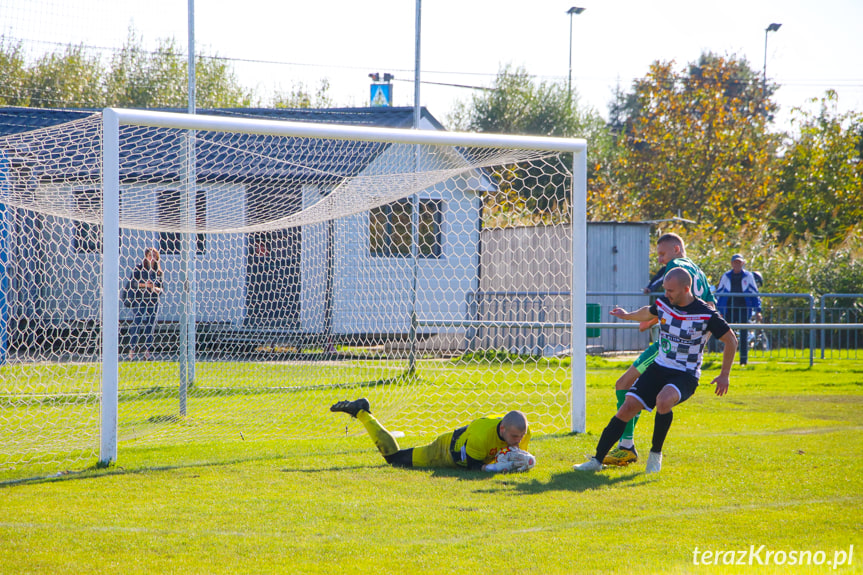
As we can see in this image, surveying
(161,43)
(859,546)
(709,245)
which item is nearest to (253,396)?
(859,546)

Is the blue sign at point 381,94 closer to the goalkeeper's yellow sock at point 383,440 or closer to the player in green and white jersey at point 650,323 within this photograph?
the player in green and white jersey at point 650,323

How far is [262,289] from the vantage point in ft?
44.2

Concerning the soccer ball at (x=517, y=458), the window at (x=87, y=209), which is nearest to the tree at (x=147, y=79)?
the window at (x=87, y=209)

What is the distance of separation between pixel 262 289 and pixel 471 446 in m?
8.54

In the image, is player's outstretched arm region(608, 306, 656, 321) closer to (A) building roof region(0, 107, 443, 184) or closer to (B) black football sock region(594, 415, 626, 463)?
(B) black football sock region(594, 415, 626, 463)

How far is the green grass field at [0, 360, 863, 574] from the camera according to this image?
368 centimetres

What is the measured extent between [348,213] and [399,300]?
4.26 m

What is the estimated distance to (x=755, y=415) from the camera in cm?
824

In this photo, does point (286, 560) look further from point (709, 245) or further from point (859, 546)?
point (709, 245)

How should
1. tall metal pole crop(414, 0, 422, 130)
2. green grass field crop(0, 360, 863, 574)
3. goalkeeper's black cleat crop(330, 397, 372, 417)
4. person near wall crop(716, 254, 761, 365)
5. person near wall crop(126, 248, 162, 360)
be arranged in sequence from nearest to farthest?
green grass field crop(0, 360, 863, 574) < goalkeeper's black cleat crop(330, 397, 372, 417) < tall metal pole crop(414, 0, 422, 130) < person near wall crop(126, 248, 162, 360) < person near wall crop(716, 254, 761, 365)

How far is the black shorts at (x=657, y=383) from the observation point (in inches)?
217

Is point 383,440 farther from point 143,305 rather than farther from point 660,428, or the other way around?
point 143,305

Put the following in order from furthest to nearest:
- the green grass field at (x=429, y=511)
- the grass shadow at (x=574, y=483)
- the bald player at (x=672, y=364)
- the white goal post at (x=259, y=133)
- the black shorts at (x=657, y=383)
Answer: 1. the white goal post at (x=259, y=133)
2. the black shorts at (x=657, y=383)
3. the bald player at (x=672, y=364)
4. the grass shadow at (x=574, y=483)
5. the green grass field at (x=429, y=511)

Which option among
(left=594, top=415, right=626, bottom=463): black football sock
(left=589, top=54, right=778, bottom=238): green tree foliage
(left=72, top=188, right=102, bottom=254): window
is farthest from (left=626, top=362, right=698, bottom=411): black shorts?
(left=589, top=54, right=778, bottom=238): green tree foliage
